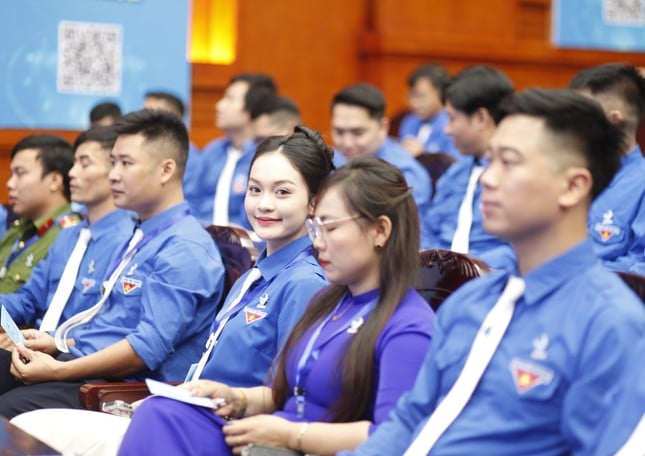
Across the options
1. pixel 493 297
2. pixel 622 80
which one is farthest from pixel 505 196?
pixel 622 80

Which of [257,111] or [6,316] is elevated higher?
[257,111]

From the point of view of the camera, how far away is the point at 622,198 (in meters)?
3.50

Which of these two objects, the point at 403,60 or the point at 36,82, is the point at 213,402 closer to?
the point at 36,82

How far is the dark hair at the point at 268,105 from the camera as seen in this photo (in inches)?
242

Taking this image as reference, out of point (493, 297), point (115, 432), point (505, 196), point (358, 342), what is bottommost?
point (115, 432)

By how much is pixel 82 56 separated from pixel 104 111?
0.45m

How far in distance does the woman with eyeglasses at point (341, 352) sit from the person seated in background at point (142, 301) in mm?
745

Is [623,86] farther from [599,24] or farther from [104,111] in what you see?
[599,24]

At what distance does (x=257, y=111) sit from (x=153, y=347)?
328cm

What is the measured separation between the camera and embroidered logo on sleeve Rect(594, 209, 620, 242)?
11.5 feet

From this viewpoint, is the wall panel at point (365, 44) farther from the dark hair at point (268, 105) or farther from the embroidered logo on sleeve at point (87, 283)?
the embroidered logo on sleeve at point (87, 283)

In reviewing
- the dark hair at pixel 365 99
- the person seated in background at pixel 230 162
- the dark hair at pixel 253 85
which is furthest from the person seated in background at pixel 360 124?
the dark hair at pixel 253 85

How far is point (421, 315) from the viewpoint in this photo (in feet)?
7.43

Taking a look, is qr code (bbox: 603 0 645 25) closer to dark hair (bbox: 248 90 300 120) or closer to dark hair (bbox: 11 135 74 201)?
dark hair (bbox: 248 90 300 120)
